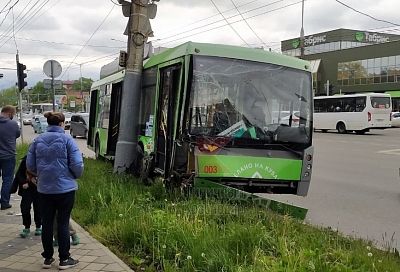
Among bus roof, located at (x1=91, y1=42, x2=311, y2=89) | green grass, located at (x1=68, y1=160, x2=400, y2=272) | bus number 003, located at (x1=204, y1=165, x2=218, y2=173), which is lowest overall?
green grass, located at (x1=68, y1=160, x2=400, y2=272)

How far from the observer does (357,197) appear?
34.0 feet

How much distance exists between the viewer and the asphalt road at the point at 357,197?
7746 mm

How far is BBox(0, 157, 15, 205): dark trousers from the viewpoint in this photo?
27.5 feet

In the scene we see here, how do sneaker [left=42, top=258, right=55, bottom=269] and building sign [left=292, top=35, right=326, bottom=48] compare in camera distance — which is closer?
sneaker [left=42, top=258, right=55, bottom=269]

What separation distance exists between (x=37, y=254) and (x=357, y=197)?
270 inches

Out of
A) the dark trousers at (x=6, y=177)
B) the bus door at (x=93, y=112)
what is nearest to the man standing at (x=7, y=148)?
the dark trousers at (x=6, y=177)

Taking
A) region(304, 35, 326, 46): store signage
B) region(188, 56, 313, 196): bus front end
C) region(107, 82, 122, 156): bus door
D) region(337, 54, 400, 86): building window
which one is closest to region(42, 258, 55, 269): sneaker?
region(188, 56, 313, 196): bus front end

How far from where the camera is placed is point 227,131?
27.0 feet

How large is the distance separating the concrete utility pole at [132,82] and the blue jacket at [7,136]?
272 cm

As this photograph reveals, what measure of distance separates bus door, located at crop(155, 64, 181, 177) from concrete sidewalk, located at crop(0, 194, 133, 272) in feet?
7.49

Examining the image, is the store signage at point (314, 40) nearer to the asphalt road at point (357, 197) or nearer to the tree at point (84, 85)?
the tree at point (84, 85)

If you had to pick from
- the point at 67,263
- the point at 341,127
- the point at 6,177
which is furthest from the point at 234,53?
the point at 341,127

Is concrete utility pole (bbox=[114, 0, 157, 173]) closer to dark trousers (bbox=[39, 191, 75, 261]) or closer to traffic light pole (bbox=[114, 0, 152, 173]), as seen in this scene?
traffic light pole (bbox=[114, 0, 152, 173])

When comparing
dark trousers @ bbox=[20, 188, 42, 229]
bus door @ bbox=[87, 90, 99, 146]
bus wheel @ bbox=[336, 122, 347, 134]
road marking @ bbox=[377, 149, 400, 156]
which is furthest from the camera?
bus wheel @ bbox=[336, 122, 347, 134]
